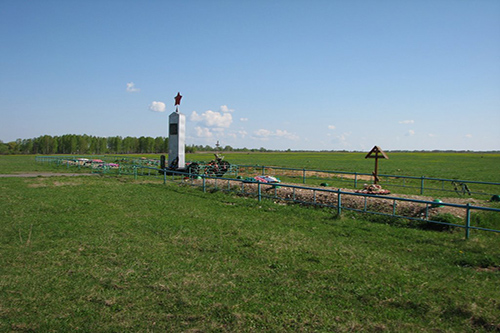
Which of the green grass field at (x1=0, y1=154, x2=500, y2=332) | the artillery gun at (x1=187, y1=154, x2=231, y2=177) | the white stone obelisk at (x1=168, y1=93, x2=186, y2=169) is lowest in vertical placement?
the green grass field at (x1=0, y1=154, x2=500, y2=332)

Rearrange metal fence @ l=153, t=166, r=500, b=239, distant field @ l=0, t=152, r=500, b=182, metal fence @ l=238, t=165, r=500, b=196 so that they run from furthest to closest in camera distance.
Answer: distant field @ l=0, t=152, r=500, b=182
metal fence @ l=238, t=165, r=500, b=196
metal fence @ l=153, t=166, r=500, b=239

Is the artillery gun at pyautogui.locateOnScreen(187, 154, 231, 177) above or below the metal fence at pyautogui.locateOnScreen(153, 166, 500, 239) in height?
above

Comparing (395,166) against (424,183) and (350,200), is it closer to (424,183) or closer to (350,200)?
(424,183)

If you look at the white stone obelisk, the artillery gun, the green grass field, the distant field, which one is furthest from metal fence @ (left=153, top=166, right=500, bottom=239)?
the distant field

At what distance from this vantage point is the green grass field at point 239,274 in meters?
4.24

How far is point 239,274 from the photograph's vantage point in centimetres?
575

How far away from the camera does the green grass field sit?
13.9 feet

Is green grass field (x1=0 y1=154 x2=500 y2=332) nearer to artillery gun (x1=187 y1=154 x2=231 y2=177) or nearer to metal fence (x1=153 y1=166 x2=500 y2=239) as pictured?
metal fence (x1=153 y1=166 x2=500 y2=239)

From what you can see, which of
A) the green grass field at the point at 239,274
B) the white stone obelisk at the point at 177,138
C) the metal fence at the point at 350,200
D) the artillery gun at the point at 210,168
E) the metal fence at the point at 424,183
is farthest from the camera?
the white stone obelisk at the point at 177,138

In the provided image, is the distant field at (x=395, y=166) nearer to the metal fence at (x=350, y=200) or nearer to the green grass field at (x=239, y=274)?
the metal fence at (x=350, y=200)

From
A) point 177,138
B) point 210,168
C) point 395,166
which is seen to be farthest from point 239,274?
point 395,166

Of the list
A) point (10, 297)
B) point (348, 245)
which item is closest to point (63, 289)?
point (10, 297)

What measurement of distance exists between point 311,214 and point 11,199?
11.9 m

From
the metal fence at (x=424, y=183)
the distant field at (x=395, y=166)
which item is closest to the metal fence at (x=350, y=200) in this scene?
the metal fence at (x=424, y=183)
